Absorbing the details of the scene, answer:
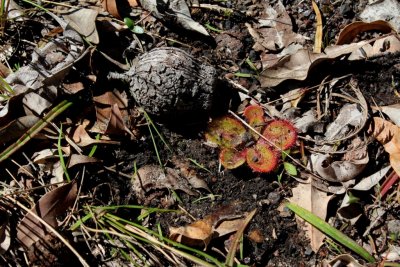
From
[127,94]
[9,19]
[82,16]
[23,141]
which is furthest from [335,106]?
[9,19]

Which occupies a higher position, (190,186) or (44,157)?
(44,157)

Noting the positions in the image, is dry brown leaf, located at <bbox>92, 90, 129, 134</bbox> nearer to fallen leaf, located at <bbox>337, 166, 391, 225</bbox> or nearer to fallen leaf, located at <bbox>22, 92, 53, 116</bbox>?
fallen leaf, located at <bbox>22, 92, 53, 116</bbox>

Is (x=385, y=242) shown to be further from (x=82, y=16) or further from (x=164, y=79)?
(x=82, y=16)

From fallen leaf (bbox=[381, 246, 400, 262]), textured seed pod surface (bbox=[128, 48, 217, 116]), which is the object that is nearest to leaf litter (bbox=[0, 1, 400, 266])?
fallen leaf (bbox=[381, 246, 400, 262])

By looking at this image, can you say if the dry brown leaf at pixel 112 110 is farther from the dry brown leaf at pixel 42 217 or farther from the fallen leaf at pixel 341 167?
the fallen leaf at pixel 341 167

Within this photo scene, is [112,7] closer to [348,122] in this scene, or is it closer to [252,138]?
[252,138]
